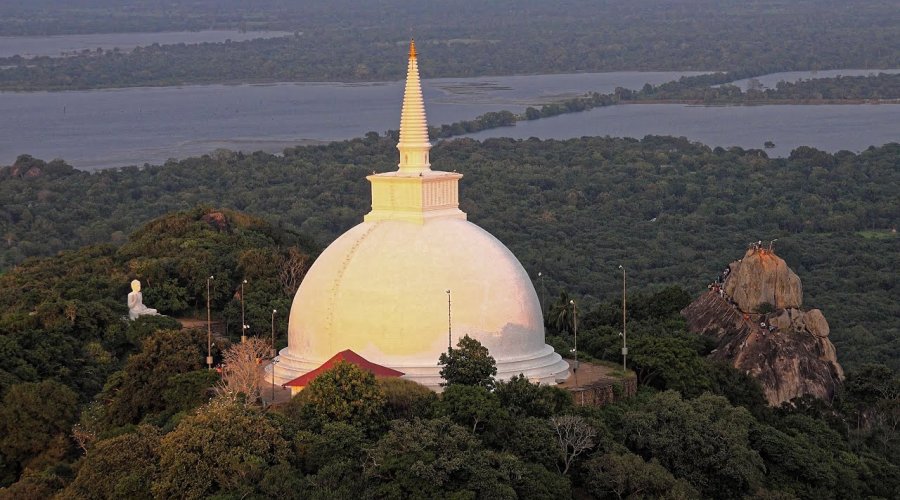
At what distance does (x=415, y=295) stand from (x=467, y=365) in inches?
116

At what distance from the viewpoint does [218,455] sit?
4722cm

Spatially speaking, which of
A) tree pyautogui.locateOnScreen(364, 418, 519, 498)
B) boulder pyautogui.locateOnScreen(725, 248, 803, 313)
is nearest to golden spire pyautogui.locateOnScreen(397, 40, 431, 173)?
tree pyautogui.locateOnScreen(364, 418, 519, 498)

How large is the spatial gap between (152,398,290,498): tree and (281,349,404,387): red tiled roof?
3.35m

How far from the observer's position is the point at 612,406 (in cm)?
5272

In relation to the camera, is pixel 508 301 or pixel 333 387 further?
pixel 508 301

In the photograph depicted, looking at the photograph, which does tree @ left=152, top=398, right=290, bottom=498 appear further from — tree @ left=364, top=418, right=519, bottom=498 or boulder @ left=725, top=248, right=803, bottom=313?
boulder @ left=725, top=248, right=803, bottom=313

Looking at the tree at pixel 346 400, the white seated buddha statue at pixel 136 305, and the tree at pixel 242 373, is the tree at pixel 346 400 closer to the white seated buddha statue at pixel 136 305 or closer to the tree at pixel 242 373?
the tree at pixel 242 373

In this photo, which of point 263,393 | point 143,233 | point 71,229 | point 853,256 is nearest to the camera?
point 263,393

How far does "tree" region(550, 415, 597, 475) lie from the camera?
4875 cm

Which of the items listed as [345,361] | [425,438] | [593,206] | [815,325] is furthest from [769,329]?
[593,206]

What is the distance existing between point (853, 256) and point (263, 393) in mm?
74559

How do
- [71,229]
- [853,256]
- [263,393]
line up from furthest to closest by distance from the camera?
[71,229]
[853,256]
[263,393]

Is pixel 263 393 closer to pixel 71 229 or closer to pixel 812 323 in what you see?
pixel 812 323

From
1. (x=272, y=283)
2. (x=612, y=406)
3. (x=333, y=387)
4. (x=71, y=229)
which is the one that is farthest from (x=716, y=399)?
(x=71, y=229)
